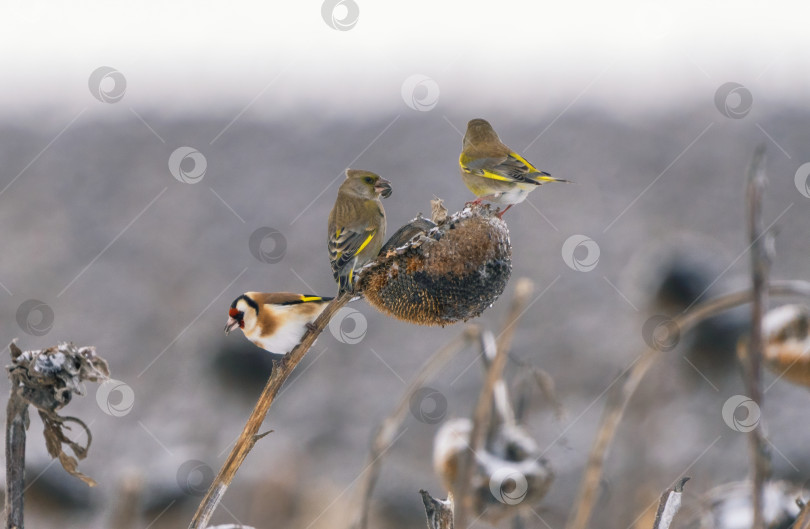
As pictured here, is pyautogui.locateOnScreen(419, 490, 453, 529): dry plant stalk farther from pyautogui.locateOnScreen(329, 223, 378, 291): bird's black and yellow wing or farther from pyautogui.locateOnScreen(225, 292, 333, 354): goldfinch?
pyautogui.locateOnScreen(225, 292, 333, 354): goldfinch

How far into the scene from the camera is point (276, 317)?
1.91 meters

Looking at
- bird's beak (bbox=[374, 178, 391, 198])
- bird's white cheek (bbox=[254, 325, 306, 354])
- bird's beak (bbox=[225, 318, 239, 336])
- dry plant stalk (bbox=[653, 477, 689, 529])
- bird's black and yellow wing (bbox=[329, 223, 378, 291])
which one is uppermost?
bird's beak (bbox=[374, 178, 391, 198])

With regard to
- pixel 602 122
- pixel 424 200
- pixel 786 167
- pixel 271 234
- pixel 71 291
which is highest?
pixel 786 167

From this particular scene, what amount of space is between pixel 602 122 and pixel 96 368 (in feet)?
28.9

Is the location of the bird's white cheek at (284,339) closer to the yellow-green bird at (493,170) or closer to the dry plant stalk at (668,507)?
the yellow-green bird at (493,170)

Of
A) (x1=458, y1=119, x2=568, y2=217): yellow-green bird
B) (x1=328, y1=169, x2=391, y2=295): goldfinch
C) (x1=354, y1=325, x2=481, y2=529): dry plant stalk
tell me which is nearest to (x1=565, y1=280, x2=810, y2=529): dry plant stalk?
(x1=354, y1=325, x2=481, y2=529): dry plant stalk

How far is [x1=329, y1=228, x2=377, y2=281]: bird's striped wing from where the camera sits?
142cm

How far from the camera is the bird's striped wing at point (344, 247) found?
4.66ft

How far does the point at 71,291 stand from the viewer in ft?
27.6

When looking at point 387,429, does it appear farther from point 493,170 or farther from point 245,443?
point 245,443

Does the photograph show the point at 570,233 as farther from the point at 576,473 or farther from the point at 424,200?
the point at 576,473

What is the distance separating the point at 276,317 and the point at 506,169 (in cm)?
67

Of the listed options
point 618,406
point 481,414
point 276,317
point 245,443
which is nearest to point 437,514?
point 245,443

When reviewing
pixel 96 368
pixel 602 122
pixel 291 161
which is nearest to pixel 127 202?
pixel 291 161
